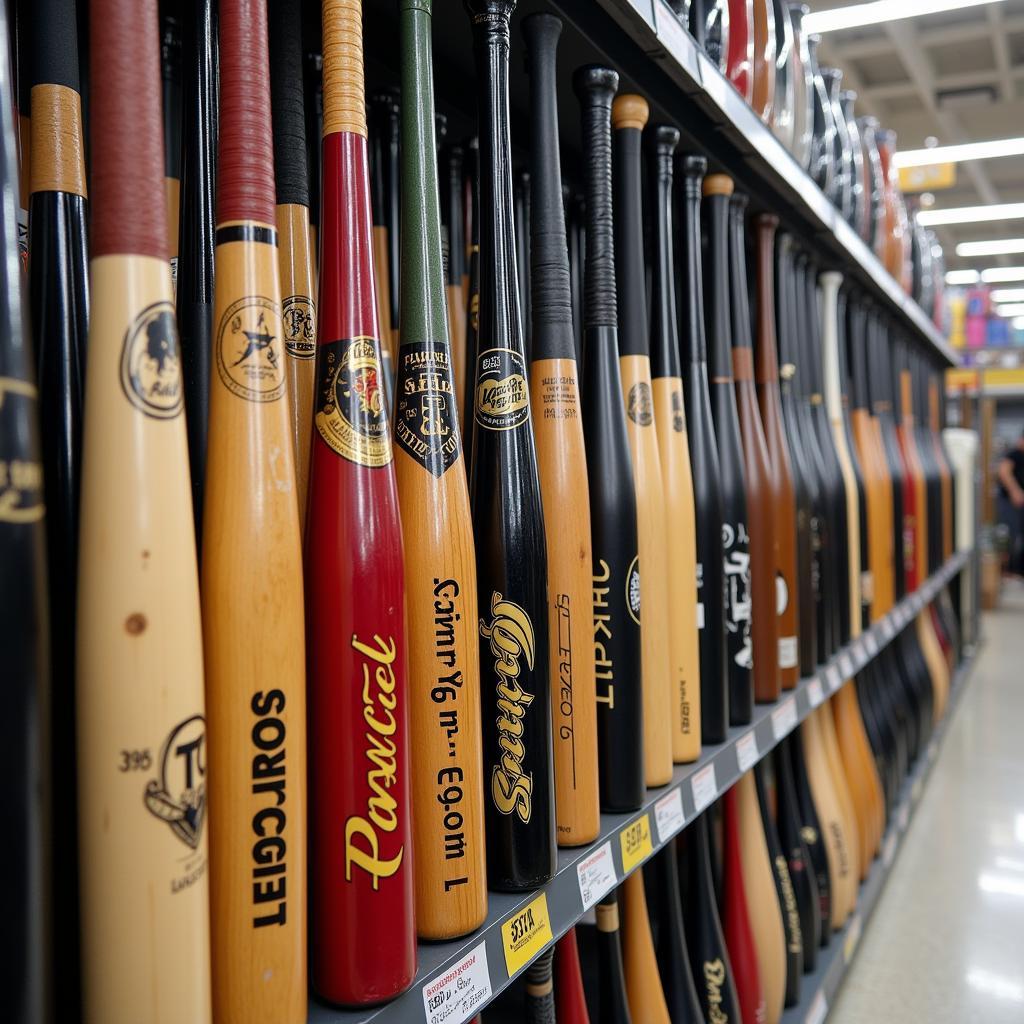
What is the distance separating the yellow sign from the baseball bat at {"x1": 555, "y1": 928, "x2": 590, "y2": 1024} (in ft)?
25.7

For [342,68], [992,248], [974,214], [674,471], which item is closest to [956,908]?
[674,471]

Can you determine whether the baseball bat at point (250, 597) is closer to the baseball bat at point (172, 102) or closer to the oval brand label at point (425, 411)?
the oval brand label at point (425, 411)

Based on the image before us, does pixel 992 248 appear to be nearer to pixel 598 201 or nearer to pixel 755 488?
pixel 755 488

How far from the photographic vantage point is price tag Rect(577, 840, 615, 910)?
777 millimetres

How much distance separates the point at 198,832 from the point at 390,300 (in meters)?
0.61

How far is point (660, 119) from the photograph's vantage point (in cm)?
117

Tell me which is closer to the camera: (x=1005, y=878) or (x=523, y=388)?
(x=523, y=388)

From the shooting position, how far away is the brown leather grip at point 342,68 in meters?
0.56

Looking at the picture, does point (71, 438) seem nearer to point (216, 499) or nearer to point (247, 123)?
point (216, 499)

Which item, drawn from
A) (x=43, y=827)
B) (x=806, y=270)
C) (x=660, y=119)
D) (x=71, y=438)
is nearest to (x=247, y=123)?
(x=71, y=438)

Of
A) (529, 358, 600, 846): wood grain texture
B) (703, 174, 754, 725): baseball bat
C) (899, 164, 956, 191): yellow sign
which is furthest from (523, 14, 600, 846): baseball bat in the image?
(899, 164, 956, 191): yellow sign

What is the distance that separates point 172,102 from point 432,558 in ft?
1.58

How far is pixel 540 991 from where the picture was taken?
843 millimetres

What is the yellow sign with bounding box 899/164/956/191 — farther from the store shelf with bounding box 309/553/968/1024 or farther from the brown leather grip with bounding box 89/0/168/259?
the brown leather grip with bounding box 89/0/168/259
